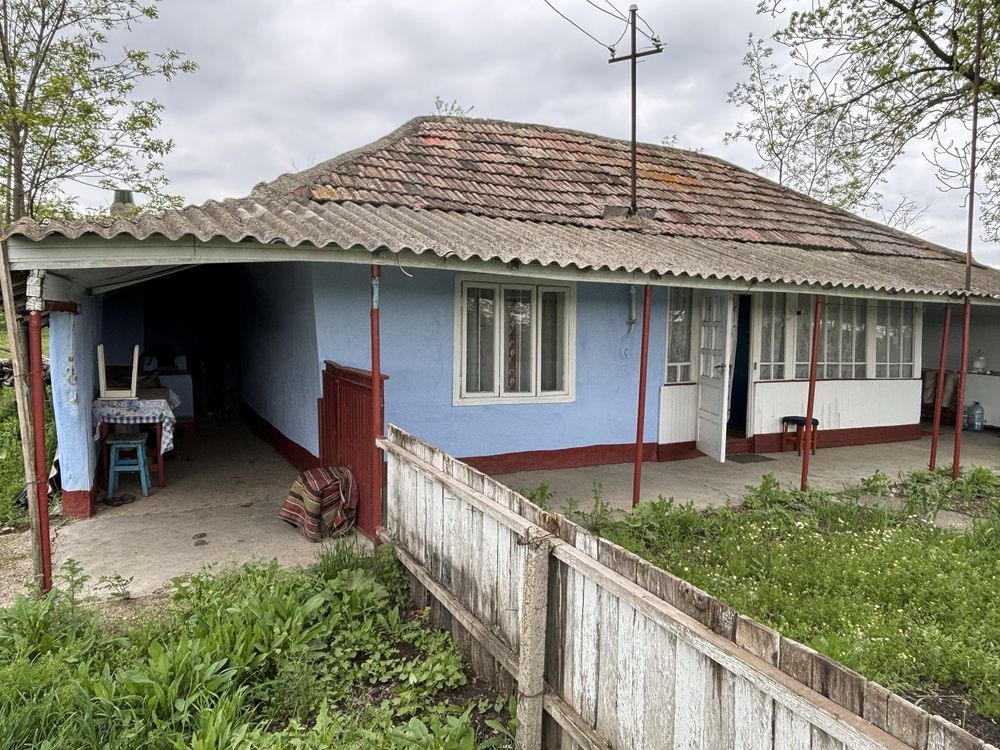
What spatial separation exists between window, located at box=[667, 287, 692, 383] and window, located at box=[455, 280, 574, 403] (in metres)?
1.61

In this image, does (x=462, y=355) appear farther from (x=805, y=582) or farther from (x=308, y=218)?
(x=805, y=582)

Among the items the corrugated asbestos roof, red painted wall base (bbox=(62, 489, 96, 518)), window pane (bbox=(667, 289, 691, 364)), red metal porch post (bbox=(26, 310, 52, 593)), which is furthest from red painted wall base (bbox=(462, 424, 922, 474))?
red metal porch post (bbox=(26, 310, 52, 593))

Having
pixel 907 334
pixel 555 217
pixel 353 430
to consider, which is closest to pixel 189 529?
pixel 353 430

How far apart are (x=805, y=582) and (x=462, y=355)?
4092 millimetres

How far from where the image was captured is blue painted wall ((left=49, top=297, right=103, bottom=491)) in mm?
5738

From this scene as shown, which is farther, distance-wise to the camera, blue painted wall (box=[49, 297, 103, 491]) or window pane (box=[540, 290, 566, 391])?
window pane (box=[540, 290, 566, 391])

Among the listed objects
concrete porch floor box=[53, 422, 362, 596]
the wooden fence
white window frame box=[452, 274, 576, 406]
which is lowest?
concrete porch floor box=[53, 422, 362, 596]

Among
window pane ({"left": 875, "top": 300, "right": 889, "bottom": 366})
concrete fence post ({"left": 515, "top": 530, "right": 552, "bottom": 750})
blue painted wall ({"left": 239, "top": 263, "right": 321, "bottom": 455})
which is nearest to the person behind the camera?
concrete fence post ({"left": 515, "top": 530, "right": 552, "bottom": 750})

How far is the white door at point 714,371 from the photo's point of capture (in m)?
8.30

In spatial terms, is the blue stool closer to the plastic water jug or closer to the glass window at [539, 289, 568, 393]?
the glass window at [539, 289, 568, 393]

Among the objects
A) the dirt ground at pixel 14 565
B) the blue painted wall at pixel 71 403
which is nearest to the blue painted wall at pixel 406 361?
the blue painted wall at pixel 71 403

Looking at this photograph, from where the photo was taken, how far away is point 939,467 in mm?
8945

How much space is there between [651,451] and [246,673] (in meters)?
6.20

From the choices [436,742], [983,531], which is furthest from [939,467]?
[436,742]
